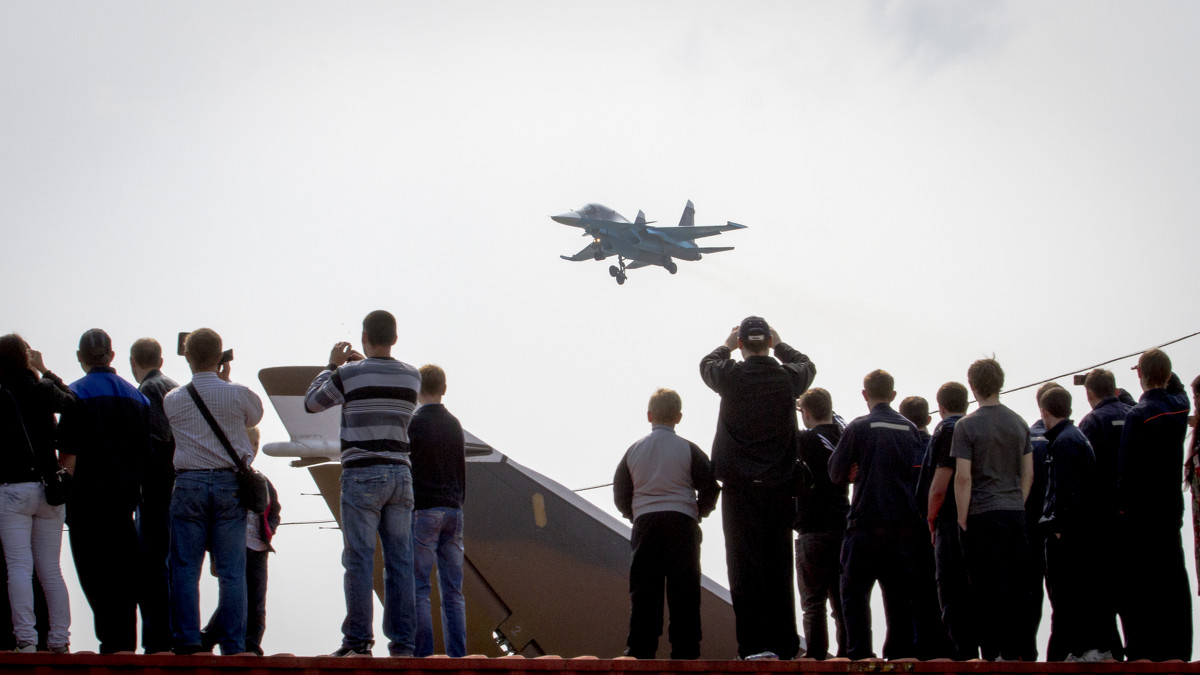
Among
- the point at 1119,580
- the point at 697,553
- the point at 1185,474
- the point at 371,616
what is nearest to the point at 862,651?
the point at 697,553

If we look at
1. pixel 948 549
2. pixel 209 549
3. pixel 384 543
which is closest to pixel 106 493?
pixel 209 549

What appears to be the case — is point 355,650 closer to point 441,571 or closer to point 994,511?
point 441,571

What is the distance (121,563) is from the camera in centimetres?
488

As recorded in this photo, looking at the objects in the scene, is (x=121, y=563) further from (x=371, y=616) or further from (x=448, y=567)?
(x=448, y=567)

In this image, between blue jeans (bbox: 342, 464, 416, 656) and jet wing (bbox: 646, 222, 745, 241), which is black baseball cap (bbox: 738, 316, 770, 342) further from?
jet wing (bbox: 646, 222, 745, 241)

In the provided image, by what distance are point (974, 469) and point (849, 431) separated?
65 cm

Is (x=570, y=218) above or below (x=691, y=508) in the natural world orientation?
above

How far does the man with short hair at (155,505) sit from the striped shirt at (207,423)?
0.79 ft

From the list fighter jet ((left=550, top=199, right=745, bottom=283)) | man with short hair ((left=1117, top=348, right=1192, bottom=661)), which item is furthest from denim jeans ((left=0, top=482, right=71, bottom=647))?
fighter jet ((left=550, top=199, right=745, bottom=283))

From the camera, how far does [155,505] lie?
5.21 m

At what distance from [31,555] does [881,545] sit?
408 cm

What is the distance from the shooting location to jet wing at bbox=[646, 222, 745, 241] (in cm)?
3544

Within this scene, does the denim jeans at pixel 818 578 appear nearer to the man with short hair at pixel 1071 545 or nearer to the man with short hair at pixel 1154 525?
the man with short hair at pixel 1071 545

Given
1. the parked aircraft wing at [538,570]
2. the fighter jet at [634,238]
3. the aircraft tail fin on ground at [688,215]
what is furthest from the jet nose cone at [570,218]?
the parked aircraft wing at [538,570]
